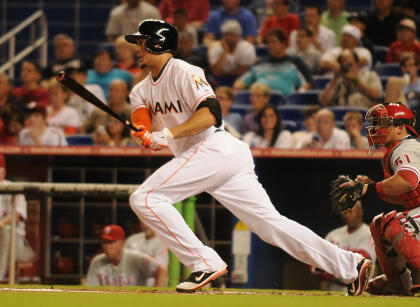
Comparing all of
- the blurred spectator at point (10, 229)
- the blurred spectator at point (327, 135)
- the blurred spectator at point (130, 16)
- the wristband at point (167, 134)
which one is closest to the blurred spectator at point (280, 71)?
the blurred spectator at point (327, 135)

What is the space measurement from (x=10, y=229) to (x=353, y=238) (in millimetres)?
2594

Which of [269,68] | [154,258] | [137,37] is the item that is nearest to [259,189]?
[137,37]

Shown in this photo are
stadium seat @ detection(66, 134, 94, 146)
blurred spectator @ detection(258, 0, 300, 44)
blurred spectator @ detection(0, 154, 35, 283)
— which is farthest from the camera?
blurred spectator @ detection(258, 0, 300, 44)

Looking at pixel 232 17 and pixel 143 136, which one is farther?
pixel 232 17

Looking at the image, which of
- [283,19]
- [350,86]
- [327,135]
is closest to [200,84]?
[327,135]

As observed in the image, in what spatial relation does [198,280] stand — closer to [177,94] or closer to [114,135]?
[177,94]

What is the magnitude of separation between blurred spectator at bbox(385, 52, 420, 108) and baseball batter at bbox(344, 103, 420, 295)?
3686 mm

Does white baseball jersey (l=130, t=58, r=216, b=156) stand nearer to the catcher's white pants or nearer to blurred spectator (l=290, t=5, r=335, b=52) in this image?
the catcher's white pants

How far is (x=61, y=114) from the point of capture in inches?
404

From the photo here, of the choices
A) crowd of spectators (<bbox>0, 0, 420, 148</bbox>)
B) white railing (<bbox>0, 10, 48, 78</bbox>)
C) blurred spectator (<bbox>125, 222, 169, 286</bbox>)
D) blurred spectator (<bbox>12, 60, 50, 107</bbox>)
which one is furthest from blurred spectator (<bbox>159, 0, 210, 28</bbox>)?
blurred spectator (<bbox>125, 222, 169, 286</bbox>)

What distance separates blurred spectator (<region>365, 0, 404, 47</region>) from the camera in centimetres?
1106

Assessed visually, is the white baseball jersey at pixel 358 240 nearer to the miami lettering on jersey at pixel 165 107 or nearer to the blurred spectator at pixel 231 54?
the miami lettering on jersey at pixel 165 107

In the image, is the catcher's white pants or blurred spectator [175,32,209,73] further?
blurred spectator [175,32,209,73]

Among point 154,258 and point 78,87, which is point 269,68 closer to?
point 154,258
